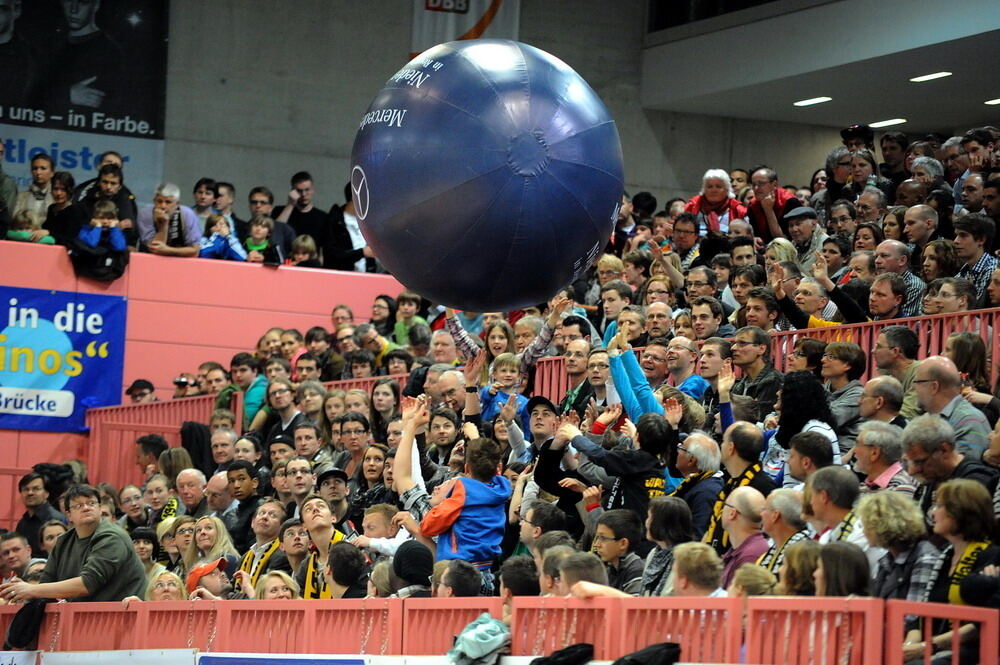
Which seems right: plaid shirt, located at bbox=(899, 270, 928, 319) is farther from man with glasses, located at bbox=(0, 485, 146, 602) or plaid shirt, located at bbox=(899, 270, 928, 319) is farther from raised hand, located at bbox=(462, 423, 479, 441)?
man with glasses, located at bbox=(0, 485, 146, 602)

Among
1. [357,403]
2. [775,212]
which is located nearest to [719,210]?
[775,212]

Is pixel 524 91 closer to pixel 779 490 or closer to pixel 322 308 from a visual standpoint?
pixel 779 490

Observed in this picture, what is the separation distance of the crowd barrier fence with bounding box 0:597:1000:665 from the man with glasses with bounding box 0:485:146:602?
0.17 metres

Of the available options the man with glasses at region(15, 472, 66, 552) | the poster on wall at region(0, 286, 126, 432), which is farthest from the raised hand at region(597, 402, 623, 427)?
the poster on wall at region(0, 286, 126, 432)

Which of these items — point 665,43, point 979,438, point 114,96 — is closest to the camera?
point 979,438

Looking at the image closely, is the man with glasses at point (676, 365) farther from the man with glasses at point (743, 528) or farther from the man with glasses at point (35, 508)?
the man with glasses at point (35, 508)

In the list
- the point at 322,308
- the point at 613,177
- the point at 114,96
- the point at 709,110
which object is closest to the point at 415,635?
the point at 613,177

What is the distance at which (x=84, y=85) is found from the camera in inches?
750

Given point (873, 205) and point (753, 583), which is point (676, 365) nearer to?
point (873, 205)

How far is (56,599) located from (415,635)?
3.29 metres

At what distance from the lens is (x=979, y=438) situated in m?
7.35

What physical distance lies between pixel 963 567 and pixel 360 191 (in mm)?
2837

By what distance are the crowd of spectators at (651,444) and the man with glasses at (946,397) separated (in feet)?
0.04

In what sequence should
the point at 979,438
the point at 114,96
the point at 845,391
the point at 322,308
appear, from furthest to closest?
1. the point at 114,96
2. the point at 322,308
3. the point at 845,391
4. the point at 979,438
